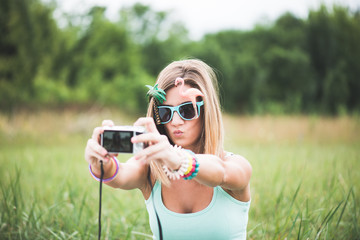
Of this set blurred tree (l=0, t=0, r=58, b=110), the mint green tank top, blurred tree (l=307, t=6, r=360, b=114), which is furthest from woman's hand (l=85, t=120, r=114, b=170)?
blurred tree (l=307, t=6, r=360, b=114)

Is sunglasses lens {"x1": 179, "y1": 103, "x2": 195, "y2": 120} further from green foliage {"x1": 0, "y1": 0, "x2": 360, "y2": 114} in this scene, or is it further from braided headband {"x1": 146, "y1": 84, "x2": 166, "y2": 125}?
green foliage {"x1": 0, "y1": 0, "x2": 360, "y2": 114}

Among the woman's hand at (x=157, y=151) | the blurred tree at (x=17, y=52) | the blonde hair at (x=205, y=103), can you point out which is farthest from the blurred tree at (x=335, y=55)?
the woman's hand at (x=157, y=151)

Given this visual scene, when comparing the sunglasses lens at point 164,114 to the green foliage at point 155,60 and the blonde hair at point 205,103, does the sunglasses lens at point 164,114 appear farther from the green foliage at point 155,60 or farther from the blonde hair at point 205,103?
the green foliage at point 155,60

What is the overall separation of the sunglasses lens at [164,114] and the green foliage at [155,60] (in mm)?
15493

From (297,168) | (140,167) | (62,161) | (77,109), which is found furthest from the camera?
(77,109)

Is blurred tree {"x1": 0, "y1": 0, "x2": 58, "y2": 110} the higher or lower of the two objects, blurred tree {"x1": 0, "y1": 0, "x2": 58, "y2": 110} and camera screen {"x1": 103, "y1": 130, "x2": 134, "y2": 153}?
the higher

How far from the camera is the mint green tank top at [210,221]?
1531 mm

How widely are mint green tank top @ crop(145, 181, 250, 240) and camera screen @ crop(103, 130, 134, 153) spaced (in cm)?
52

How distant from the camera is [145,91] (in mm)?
20172

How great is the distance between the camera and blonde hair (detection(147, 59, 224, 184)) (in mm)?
1604

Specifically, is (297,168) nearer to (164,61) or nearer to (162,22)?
(164,61)

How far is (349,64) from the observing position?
21766mm

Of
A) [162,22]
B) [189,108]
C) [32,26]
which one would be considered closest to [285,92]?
[162,22]

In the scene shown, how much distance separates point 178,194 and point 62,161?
5184 millimetres
